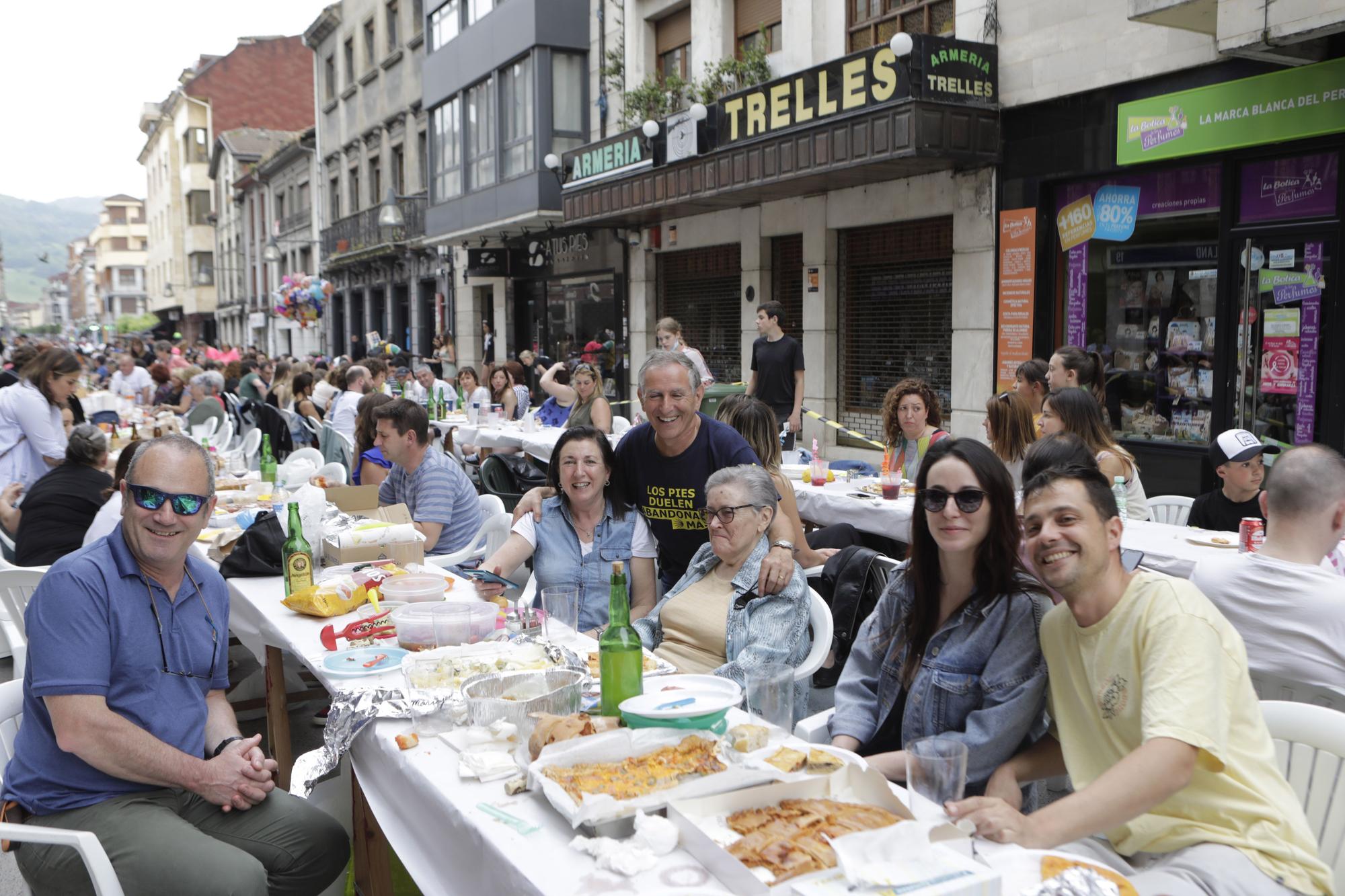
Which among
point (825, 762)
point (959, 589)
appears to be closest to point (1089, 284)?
point (959, 589)

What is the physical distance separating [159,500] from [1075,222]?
916 cm

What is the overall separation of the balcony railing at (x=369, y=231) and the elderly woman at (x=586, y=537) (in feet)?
68.9

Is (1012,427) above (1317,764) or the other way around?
above

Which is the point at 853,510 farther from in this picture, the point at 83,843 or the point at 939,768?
the point at 83,843

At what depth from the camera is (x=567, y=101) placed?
18344 mm

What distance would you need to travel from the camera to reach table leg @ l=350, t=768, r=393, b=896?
3.15 metres

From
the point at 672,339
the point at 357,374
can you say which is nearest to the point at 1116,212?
the point at 672,339

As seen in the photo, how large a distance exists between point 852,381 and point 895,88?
13.9ft

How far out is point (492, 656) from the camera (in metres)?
3.15

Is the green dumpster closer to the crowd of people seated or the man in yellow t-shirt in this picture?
the crowd of people seated

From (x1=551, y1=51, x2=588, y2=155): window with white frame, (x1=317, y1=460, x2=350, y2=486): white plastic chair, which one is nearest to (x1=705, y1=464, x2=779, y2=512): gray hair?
(x1=317, y1=460, x2=350, y2=486): white plastic chair

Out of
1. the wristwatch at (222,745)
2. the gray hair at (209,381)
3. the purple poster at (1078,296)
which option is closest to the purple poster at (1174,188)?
the purple poster at (1078,296)

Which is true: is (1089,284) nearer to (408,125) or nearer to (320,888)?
(320,888)

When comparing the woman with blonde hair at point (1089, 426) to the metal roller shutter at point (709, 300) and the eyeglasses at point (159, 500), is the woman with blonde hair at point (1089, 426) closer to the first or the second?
the eyeglasses at point (159, 500)
